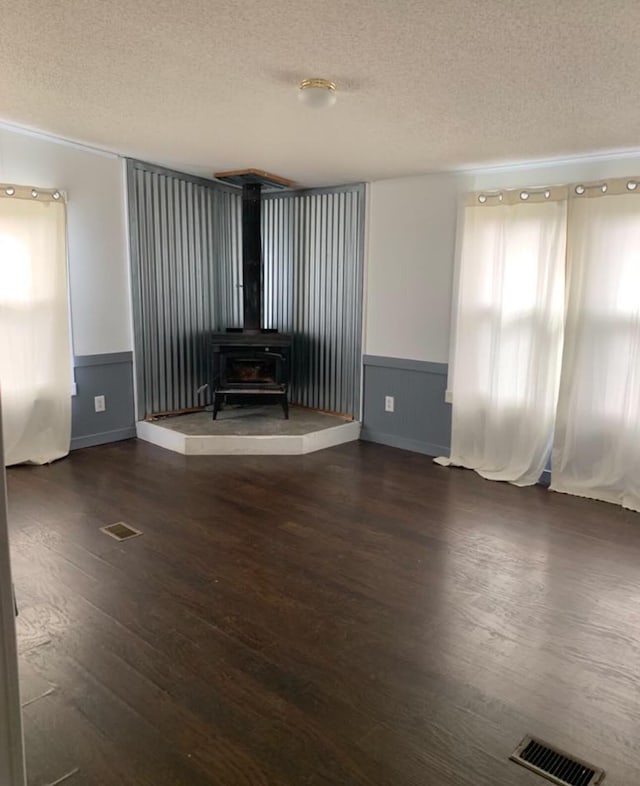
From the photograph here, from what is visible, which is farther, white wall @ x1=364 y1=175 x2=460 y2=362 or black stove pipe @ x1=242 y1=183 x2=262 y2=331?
black stove pipe @ x1=242 y1=183 x2=262 y2=331

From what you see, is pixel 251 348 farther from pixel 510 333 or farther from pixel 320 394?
pixel 510 333

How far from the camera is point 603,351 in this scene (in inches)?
145

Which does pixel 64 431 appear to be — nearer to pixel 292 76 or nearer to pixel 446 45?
pixel 292 76

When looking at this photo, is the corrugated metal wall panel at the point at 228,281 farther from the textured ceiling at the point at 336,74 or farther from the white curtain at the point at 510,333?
the white curtain at the point at 510,333

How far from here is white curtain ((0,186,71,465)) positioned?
383 centimetres

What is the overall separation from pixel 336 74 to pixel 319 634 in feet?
7.69

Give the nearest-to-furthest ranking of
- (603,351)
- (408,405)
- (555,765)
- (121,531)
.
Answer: (555,765) → (121,531) → (603,351) → (408,405)

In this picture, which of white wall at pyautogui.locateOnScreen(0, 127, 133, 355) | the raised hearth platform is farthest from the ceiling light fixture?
the raised hearth platform

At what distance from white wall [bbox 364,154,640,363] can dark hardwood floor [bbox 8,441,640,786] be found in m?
1.48

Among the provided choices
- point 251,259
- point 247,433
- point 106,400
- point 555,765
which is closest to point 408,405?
point 247,433

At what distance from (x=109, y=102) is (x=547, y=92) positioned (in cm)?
218

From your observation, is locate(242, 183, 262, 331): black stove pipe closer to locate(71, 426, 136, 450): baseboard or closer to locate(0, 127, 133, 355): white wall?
locate(0, 127, 133, 355): white wall

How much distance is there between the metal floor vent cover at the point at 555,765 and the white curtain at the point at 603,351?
2.32m

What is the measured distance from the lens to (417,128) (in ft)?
10.8
